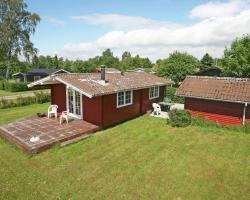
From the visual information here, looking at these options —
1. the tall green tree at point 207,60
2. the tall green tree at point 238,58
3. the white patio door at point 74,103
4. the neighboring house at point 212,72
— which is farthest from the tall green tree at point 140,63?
the white patio door at point 74,103

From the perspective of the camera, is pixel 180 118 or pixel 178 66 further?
pixel 178 66

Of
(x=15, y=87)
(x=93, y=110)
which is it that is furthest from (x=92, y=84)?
(x=15, y=87)

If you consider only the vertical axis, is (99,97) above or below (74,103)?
above

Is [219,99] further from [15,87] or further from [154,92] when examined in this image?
[15,87]

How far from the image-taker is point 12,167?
8516mm

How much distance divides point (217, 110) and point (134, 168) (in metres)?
8.24

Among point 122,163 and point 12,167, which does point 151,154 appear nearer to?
point 122,163

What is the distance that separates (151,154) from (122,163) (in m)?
1.54

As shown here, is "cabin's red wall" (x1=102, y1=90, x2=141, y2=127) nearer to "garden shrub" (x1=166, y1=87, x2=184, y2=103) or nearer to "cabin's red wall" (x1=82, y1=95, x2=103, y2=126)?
"cabin's red wall" (x1=82, y1=95, x2=103, y2=126)

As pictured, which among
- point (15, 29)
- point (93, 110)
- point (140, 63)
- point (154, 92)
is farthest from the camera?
point (140, 63)

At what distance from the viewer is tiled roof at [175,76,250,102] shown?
522 inches

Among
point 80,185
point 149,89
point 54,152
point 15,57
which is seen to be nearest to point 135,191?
point 80,185

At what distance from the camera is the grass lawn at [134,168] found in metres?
6.87

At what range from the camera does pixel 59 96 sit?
15.6 metres
